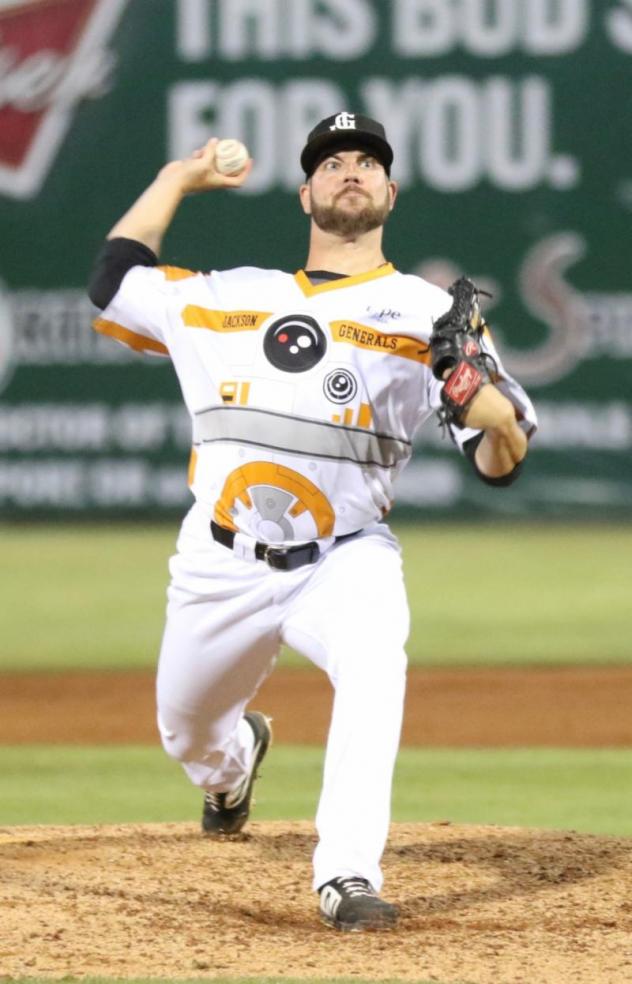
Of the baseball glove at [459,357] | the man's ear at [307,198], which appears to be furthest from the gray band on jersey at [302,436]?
the man's ear at [307,198]

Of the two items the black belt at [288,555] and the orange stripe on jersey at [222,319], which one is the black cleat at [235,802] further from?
the orange stripe on jersey at [222,319]

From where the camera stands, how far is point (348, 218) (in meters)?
4.12

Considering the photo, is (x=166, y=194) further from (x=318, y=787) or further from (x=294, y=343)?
(x=318, y=787)

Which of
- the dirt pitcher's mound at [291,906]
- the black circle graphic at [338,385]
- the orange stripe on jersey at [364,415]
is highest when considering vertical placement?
the black circle graphic at [338,385]

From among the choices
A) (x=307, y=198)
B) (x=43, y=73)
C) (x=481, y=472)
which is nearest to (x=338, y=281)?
(x=307, y=198)

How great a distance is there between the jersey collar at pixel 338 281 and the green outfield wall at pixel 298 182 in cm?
875

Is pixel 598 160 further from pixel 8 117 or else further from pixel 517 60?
pixel 8 117

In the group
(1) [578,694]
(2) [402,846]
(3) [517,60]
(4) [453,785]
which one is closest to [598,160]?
(3) [517,60]

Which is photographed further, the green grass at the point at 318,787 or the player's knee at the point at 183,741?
the green grass at the point at 318,787

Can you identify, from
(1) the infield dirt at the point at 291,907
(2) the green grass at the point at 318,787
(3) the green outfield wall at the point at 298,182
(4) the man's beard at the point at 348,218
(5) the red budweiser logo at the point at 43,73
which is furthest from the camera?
(5) the red budweiser logo at the point at 43,73

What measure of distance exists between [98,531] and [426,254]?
325cm

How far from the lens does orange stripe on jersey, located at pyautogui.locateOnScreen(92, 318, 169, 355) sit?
4.28 meters

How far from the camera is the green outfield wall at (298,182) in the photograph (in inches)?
503

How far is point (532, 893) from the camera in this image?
4.17 meters
